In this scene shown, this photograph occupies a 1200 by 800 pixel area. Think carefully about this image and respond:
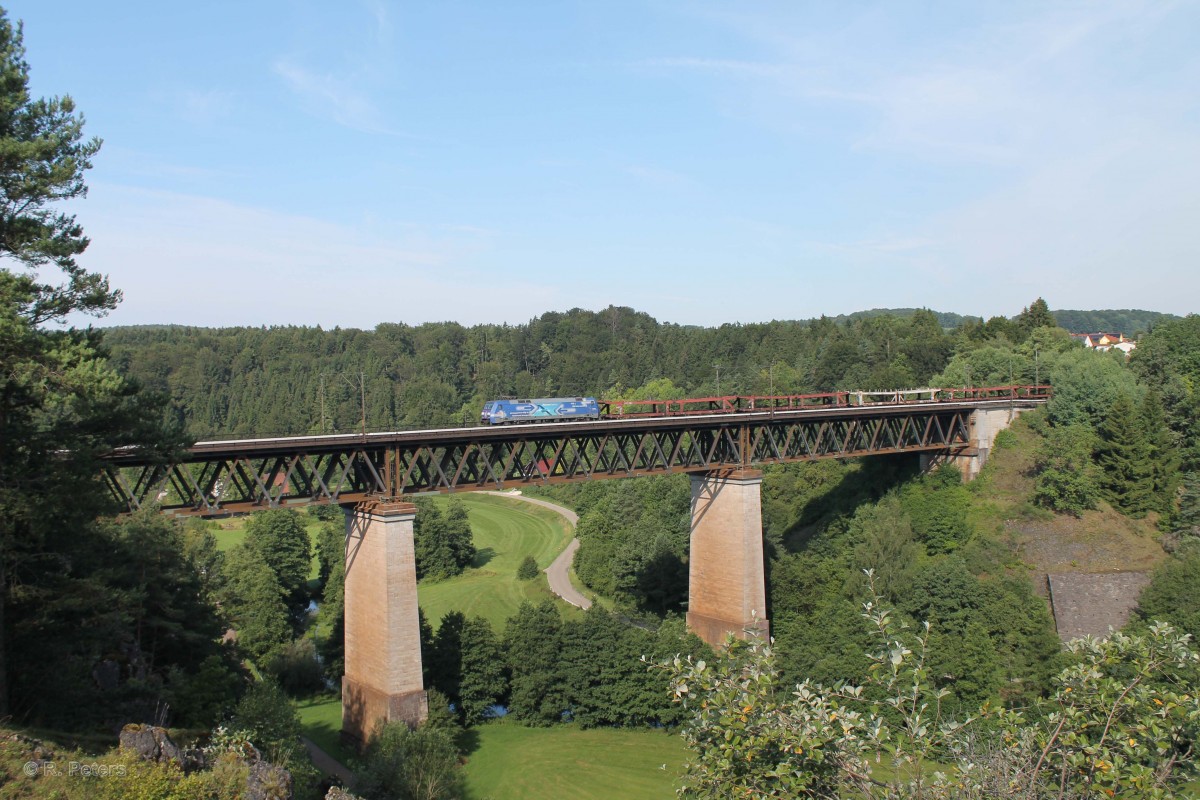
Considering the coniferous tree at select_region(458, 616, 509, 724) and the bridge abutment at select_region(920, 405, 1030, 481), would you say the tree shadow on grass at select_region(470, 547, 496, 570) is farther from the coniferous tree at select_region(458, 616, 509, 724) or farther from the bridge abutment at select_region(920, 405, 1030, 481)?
the bridge abutment at select_region(920, 405, 1030, 481)

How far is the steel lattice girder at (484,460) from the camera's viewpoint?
1246 inches

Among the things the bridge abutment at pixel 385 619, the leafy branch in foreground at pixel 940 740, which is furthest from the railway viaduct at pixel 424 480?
the leafy branch in foreground at pixel 940 740

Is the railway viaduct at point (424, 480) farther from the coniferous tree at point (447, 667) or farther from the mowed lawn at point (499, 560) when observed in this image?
the mowed lawn at point (499, 560)

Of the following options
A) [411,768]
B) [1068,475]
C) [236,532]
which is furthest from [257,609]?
[1068,475]

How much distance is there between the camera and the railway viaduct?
106ft

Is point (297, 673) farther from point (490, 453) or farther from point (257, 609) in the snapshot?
point (490, 453)

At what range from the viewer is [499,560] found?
83.1m

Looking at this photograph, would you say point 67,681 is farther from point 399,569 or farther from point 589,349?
point 589,349

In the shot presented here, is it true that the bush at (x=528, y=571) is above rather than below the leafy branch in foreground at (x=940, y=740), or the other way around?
below

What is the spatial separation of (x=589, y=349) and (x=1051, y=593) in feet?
438

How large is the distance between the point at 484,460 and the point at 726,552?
1515cm

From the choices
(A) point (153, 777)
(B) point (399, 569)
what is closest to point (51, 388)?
(A) point (153, 777)

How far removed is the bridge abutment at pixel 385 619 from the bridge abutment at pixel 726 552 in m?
17.4

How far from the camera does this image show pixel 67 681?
22844 millimetres
